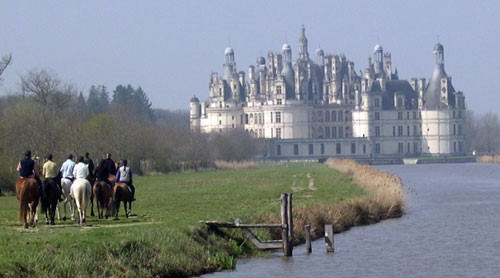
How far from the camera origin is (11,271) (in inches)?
716

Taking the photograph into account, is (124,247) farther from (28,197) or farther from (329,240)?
(329,240)

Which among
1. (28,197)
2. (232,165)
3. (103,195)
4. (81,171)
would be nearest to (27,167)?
(28,197)

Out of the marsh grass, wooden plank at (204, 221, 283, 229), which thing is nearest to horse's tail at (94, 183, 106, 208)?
wooden plank at (204, 221, 283, 229)

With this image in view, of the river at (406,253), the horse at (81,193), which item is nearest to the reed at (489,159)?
the river at (406,253)

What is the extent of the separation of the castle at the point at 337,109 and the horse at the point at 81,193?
12378cm

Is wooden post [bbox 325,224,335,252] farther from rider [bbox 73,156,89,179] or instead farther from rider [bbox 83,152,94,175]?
rider [bbox 83,152,94,175]

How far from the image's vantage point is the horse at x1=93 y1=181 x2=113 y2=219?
27609 millimetres

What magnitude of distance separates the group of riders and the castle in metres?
122

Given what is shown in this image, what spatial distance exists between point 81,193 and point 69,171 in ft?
3.79

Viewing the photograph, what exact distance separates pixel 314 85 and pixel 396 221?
13448 centimetres

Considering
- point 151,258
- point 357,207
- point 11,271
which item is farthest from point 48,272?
point 357,207

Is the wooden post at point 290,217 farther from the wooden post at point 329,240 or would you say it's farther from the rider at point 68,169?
the rider at point 68,169

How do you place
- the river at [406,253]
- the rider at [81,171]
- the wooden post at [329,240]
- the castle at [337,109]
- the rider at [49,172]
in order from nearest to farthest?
the river at [406,253] < the rider at [49,172] < the wooden post at [329,240] < the rider at [81,171] < the castle at [337,109]

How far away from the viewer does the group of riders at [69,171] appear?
963 inches
